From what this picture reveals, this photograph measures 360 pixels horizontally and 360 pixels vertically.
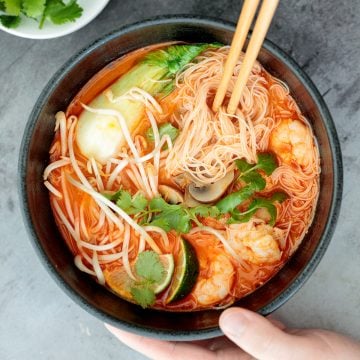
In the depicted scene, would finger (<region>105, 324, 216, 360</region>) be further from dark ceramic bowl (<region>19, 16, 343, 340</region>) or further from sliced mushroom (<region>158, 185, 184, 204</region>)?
sliced mushroom (<region>158, 185, 184, 204</region>)

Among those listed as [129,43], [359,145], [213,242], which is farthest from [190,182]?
[359,145]

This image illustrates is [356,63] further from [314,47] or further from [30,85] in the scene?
[30,85]

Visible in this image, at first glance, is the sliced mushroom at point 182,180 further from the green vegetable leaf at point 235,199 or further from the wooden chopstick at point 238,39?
the wooden chopstick at point 238,39

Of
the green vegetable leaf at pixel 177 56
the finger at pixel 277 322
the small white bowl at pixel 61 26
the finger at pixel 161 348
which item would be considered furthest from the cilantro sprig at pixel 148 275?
the small white bowl at pixel 61 26

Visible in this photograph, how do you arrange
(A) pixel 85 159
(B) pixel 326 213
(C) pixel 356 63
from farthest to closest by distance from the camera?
(C) pixel 356 63 < (A) pixel 85 159 < (B) pixel 326 213

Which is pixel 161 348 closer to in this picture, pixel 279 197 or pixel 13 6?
pixel 279 197

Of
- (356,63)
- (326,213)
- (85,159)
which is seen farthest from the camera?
(356,63)
